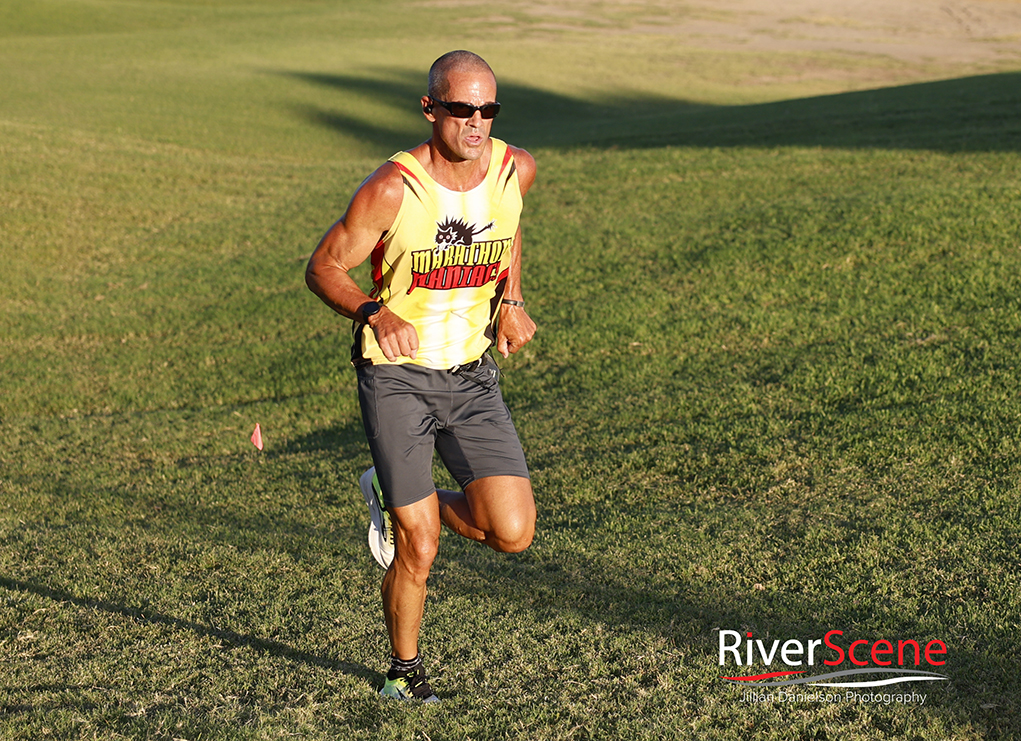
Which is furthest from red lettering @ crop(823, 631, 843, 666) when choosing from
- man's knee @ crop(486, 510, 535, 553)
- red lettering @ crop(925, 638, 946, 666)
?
man's knee @ crop(486, 510, 535, 553)

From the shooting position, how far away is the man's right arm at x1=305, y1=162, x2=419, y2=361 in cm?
415

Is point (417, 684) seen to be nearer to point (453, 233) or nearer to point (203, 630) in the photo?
point (203, 630)

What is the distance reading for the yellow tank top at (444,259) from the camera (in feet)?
14.1

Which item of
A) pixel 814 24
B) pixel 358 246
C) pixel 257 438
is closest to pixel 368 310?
pixel 358 246

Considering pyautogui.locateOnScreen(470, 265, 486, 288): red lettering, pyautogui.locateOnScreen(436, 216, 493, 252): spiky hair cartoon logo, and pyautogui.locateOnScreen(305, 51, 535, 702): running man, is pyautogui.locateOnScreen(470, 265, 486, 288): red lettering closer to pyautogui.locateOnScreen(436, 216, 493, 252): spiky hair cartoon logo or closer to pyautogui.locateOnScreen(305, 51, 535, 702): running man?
pyautogui.locateOnScreen(305, 51, 535, 702): running man

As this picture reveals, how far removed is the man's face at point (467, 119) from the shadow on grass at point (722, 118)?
16.4m

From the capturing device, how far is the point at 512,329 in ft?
15.6

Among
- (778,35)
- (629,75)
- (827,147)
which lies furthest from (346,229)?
(778,35)

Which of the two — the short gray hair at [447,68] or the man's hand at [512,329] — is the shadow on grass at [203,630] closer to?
the man's hand at [512,329]

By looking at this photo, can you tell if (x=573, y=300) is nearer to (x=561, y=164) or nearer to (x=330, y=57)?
(x=561, y=164)

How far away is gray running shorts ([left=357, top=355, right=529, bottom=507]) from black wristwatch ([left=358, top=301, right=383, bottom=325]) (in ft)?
1.18

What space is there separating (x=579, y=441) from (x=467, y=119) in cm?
483

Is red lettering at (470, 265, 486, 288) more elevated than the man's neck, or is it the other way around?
the man's neck

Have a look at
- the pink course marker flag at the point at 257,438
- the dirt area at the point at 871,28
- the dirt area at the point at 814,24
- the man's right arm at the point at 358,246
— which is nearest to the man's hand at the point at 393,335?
the man's right arm at the point at 358,246
